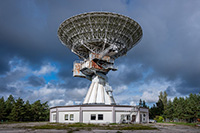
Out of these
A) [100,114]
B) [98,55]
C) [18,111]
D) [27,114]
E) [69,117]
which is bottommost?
[27,114]

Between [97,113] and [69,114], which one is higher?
[97,113]

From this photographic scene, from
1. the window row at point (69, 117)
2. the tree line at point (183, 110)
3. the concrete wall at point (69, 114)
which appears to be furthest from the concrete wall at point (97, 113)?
the tree line at point (183, 110)

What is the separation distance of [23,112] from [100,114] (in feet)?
110

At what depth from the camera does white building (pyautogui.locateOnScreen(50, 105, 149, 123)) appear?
104ft

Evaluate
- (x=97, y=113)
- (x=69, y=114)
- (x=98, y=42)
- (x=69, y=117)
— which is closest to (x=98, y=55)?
(x=98, y=42)

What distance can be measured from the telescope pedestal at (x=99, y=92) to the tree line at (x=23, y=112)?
93.6 feet

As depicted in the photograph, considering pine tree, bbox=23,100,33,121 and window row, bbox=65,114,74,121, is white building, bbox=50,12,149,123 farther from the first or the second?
pine tree, bbox=23,100,33,121

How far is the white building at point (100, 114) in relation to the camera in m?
31.8

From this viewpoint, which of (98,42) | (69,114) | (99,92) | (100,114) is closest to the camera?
(100,114)

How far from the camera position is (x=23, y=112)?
2208 inches

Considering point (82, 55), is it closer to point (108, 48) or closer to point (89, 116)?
point (108, 48)

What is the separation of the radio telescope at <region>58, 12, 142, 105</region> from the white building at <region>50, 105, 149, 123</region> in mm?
4002

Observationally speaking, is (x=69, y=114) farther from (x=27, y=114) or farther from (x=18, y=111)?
(x=27, y=114)

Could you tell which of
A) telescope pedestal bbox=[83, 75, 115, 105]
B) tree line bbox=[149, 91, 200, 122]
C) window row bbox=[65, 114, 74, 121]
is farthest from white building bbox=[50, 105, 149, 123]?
tree line bbox=[149, 91, 200, 122]
